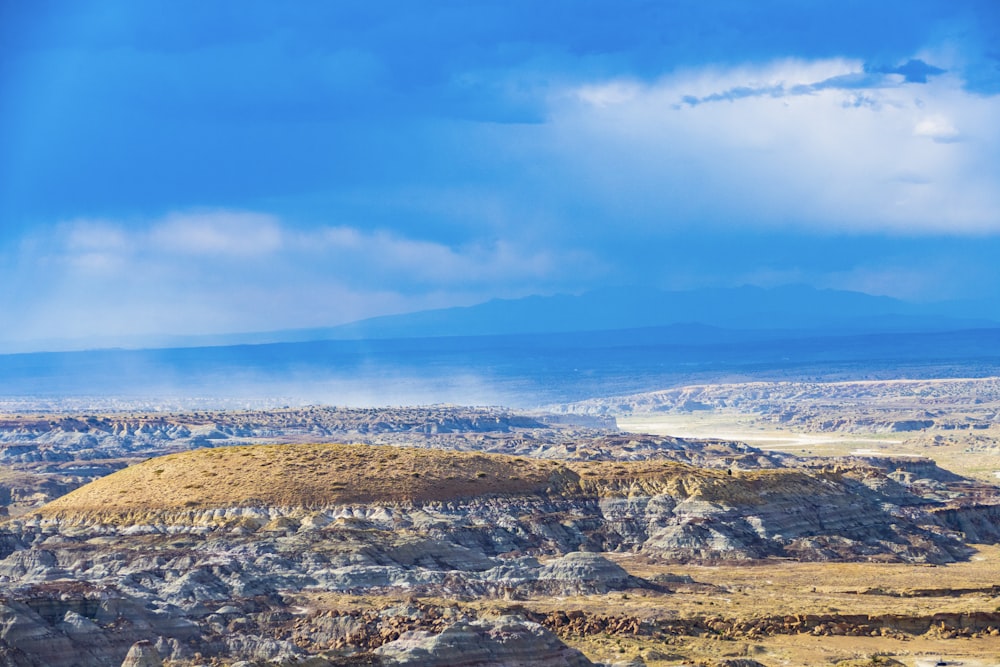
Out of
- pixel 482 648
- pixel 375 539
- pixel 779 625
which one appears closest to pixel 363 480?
pixel 375 539

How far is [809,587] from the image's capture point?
3679 inches

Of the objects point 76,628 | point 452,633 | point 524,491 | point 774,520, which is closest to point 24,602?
point 76,628

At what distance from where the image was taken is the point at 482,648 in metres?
56.4

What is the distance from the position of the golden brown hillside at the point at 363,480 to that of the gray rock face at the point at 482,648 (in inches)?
1888

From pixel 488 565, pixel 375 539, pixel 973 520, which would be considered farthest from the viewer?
pixel 973 520

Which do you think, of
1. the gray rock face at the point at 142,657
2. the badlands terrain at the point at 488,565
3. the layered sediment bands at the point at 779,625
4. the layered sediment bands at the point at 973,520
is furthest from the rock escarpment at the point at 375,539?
the layered sediment bands at the point at 779,625

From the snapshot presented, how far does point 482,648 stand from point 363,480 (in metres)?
55.1

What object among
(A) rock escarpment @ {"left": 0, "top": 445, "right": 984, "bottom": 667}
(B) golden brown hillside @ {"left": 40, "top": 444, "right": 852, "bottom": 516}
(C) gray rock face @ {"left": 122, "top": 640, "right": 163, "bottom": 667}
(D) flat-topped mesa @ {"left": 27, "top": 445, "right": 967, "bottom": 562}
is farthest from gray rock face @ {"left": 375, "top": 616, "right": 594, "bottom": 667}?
(B) golden brown hillside @ {"left": 40, "top": 444, "right": 852, "bottom": 516}

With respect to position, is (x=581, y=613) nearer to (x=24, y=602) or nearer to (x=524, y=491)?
(x=24, y=602)

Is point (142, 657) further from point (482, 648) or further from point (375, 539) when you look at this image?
point (375, 539)

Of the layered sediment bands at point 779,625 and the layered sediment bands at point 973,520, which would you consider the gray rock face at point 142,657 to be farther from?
the layered sediment bands at point 973,520

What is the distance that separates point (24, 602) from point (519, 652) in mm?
20347

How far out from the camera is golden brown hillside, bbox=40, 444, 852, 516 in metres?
106

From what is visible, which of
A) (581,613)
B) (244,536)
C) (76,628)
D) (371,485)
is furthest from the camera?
(371,485)
